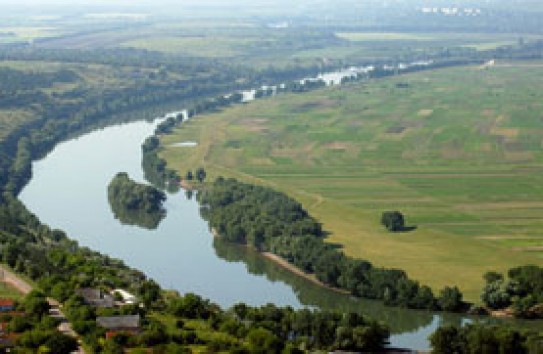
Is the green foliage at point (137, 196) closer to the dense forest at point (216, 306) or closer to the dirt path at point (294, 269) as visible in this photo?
the dense forest at point (216, 306)

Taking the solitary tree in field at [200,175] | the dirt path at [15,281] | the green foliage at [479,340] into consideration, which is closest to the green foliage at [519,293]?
the green foliage at [479,340]

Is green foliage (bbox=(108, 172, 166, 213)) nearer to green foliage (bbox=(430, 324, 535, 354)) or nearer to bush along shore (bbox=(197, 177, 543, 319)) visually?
bush along shore (bbox=(197, 177, 543, 319))

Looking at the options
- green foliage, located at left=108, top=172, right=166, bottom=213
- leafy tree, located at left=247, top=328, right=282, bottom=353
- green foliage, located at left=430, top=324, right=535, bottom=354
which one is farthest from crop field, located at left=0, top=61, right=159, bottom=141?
green foliage, located at left=430, top=324, right=535, bottom=354

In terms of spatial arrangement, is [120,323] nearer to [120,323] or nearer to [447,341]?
[120,323]

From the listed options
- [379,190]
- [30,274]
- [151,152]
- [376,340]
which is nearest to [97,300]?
[30,274]

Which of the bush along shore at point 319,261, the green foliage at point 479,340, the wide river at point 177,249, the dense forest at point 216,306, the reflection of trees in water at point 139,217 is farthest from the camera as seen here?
the reflection of trees in water at point 139,217

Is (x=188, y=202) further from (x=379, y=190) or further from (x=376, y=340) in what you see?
(x=376, y=340)
